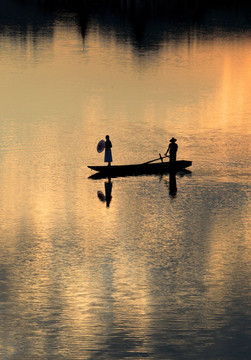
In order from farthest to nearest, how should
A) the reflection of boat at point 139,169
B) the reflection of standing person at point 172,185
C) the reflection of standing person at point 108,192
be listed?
1. the reflection of boat at point 139,169
2. the reflection of standing person at point 172,185
3. the reflection of standing person at point 108,192

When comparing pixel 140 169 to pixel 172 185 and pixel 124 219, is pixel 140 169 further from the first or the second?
pixel 124 219

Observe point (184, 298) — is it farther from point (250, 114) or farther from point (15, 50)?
point (15, 50)

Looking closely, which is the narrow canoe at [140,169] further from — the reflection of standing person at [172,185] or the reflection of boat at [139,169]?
the reflection of standing person at [172,185]

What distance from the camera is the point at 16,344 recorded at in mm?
27188

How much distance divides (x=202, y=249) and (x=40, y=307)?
8790 millimetres

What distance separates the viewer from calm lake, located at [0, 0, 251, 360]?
2812 centimetres

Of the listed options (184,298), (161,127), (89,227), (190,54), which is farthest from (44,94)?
(184,298)

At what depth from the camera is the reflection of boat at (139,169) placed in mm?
48750

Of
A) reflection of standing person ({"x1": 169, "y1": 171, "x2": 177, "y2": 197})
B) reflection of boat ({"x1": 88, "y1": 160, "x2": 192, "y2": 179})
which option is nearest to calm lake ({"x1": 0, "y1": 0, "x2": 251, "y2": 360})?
reflection of standing person ({"x1": 169, "y1": 171, "x2": 177, "y2": 197})

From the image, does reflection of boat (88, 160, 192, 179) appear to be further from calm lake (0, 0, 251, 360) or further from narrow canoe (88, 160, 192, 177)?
calm lake (0, 0, 251, 360)

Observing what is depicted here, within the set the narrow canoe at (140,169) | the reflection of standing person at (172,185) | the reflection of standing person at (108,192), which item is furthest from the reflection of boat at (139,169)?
the reflection of standing person at (108,192)

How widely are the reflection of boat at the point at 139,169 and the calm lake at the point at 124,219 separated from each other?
2.93 ft

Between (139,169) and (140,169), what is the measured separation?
0.07 meters

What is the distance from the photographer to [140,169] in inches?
1940
